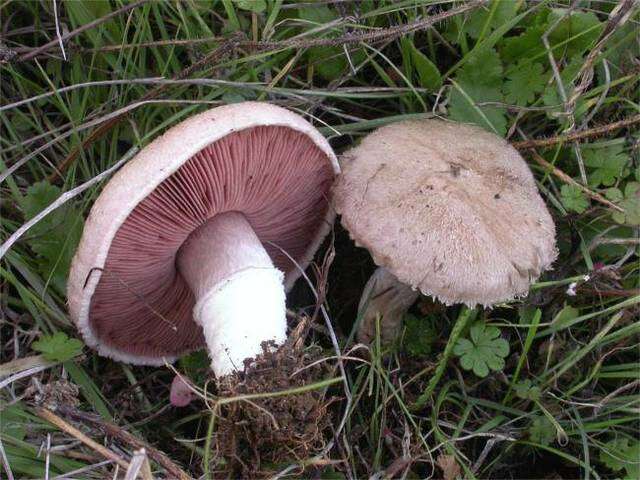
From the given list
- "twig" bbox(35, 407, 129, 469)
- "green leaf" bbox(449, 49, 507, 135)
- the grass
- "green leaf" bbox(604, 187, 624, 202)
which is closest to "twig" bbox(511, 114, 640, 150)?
the grass

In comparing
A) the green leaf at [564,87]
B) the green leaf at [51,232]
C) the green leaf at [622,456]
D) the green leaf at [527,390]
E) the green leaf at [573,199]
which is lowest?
the green leaf at [622,456]

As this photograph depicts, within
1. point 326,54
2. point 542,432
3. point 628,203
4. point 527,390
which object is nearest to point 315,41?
point 326,54

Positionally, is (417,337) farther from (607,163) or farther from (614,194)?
(607,163)

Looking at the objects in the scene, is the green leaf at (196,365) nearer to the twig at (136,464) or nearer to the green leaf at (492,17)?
the twig at (136,464)

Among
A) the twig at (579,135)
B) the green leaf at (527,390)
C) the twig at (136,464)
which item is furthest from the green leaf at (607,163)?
the twig at (136,464)

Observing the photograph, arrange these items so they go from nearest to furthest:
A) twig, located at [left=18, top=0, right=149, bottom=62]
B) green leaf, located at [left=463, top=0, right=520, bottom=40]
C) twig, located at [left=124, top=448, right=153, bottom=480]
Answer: twig, located at [left=124, top=448, right=153, bottom=480] < twig, located at [left=18, top=0, right=149, bottom=62] < green leaf, located at [left=463, top=0, right=520, bottom=40]

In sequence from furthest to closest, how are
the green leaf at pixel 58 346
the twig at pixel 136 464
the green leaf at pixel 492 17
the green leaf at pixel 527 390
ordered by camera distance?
the green leaf at pixel 492 17 → the green leaf at pixel 527 390 → the green leaf at pixel 58 346 → the twig at pixel 136 464

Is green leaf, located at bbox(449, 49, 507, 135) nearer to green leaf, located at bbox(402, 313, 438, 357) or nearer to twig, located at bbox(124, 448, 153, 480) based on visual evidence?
green leaf, located at bbox(402, 313, 438, 357)
